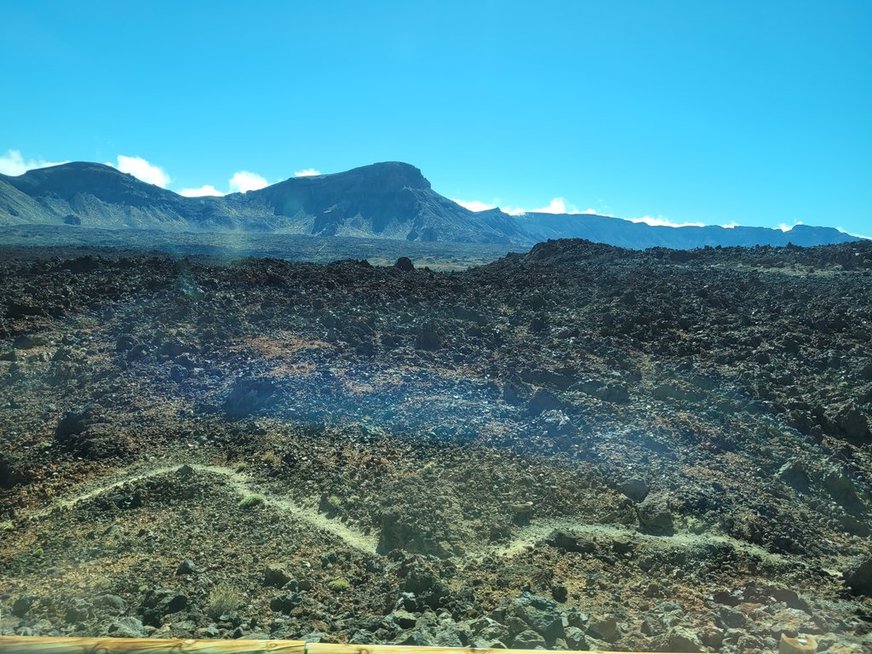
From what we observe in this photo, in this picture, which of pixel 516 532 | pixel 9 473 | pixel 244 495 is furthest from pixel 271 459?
pixel 516 532

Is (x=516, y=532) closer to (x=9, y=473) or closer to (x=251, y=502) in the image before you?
(x=251, y=502)

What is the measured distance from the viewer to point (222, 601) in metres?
4.75

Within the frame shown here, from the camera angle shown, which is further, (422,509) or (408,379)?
(408,379)

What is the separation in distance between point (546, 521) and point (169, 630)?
399 cm

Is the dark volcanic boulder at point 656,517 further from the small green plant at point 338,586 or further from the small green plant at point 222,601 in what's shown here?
the small green plant at point 222,601

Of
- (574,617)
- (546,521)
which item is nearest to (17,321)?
(546,521)

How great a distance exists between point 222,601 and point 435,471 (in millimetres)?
3405

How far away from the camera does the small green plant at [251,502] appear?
673cm

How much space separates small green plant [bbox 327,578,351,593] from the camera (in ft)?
17.1

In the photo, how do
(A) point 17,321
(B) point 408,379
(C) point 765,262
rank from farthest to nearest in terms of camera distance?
(C) point 765,262
(A) point 17,321
(B) point 408,379

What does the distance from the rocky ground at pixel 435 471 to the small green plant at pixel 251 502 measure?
0.04 metres

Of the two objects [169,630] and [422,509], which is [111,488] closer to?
[169,630]

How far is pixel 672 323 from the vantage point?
49.9 ft

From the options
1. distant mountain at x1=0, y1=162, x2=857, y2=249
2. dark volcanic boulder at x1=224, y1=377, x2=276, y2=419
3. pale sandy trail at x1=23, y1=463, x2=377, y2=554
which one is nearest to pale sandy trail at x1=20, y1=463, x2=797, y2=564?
pale sandy trail at x1=23, y1=463, x2=377, y2=554
